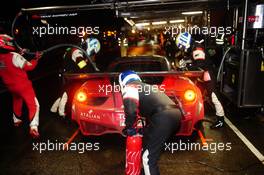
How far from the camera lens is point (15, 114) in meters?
6.42

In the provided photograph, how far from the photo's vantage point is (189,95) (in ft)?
15.7

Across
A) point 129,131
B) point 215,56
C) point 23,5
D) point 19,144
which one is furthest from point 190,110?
point 23,5

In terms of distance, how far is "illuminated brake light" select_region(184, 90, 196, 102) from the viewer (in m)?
4.76

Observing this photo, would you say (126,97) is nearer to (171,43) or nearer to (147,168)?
(147,168)

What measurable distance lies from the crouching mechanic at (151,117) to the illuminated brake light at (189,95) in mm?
1119

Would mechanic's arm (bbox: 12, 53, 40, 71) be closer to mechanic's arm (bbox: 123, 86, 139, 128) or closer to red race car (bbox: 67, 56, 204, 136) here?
red race car (bbox: 67, 56, 204, 136)

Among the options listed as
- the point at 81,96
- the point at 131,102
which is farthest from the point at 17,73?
the point at 131,102

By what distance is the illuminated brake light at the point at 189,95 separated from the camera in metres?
4.76

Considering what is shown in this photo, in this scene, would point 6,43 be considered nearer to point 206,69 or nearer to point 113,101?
point 113,101

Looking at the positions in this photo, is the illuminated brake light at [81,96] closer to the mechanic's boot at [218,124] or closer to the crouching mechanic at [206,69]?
the crouching mechanic at [206,69]

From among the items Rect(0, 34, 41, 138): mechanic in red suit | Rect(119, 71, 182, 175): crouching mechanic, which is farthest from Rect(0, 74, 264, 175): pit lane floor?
Rect(119, 71, 182, 175): crouching mechanic

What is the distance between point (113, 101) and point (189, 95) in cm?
118

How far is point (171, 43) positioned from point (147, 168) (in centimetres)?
1390

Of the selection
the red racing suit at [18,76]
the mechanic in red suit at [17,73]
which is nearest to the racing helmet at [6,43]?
the mechanic in red suit at [17,73]
